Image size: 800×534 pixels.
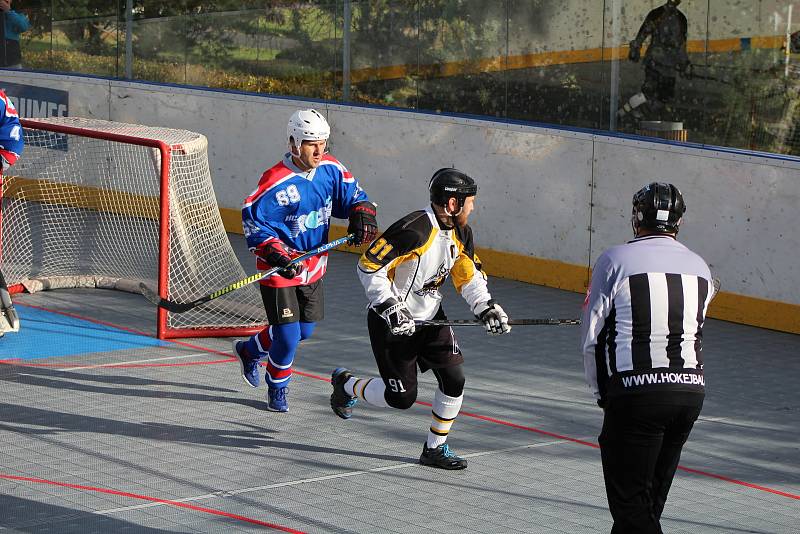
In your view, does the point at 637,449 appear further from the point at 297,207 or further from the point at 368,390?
the point at 297,207

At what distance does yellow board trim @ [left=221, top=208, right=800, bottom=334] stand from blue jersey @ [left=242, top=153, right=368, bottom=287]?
308cm

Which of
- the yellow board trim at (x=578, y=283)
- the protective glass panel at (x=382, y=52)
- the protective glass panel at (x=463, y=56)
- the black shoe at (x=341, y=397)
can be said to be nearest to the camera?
the black shoe at (x=341, y=397)

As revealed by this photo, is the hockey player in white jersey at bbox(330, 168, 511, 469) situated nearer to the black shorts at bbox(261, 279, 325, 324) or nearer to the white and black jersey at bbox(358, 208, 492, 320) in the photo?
the white and black jersey at bbox(358, 208, 492, 320)

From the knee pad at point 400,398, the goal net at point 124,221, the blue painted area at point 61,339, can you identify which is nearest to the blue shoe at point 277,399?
the knee pad at point 400,398

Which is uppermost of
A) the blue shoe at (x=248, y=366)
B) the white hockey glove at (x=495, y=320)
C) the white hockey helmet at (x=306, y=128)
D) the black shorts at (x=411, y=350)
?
the white hockey helmet at (x=306, y=128)

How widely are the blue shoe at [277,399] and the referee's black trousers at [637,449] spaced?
3028 mm

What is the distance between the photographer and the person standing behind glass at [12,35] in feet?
47.6

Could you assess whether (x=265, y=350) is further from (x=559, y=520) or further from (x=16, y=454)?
(x=559, y=520)

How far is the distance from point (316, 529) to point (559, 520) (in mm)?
988

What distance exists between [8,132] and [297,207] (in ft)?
8.12

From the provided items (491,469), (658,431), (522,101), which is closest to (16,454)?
(491,469)

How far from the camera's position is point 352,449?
21.7ft

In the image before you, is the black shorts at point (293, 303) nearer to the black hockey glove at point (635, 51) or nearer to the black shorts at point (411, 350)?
the black shorts at point (411, 350)

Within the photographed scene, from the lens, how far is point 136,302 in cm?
998
